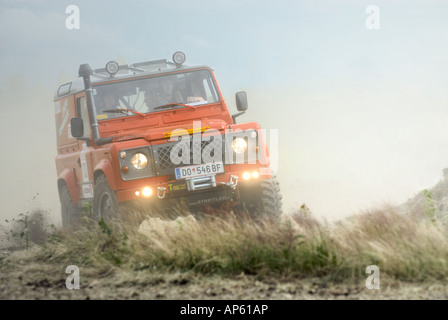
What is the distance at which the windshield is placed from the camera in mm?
9906

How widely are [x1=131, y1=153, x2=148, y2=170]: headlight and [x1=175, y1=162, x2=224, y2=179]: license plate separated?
17.2 inches

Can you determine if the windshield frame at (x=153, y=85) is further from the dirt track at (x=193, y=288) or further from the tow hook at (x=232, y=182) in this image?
the dirt track at (x=193, y=288)

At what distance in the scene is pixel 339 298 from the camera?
18.3 ft

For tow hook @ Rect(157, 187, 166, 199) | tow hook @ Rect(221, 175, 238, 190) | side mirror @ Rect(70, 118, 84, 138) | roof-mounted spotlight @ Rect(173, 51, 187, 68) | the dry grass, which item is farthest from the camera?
roof-mounted spotlight @ Rect(173, 51, 187, 68)

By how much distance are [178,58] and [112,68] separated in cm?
108

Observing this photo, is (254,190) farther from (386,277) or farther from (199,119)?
(386,277)

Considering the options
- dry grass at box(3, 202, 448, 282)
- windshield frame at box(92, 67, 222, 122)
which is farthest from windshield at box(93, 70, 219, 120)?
dry grass at box(3, 202, 448, 282)

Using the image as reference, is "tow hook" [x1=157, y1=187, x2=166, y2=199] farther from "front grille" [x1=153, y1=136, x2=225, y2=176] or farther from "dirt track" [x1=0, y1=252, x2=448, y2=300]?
"dirt track" [x1=0, y1=252, x2=448, y2=300]

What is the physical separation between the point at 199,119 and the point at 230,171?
1.47 meters

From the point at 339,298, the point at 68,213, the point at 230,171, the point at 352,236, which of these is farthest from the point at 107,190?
the point at 339,298

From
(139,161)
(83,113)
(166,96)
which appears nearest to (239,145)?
(139,161)

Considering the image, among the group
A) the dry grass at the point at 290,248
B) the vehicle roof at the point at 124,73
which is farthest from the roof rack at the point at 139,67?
the dry grass at the point at 290,248

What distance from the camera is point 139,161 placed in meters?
8.69

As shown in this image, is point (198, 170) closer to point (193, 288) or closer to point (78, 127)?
point (78, 127)
